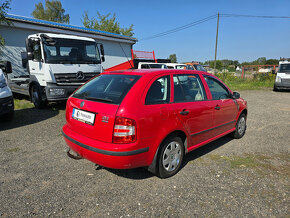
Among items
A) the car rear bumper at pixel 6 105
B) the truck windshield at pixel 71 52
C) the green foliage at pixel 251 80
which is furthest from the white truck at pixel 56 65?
the green foliage at pixel 251 80

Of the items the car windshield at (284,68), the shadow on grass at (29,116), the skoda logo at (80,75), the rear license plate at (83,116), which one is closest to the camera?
the rear license plate at (83,116)

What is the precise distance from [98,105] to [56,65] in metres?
4.82

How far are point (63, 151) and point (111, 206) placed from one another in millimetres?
1982

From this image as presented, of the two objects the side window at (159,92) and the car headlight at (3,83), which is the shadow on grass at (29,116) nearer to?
the car headlight at (3,83)

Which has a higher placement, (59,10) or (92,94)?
(59,10)

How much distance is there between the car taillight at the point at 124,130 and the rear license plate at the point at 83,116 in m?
0.38

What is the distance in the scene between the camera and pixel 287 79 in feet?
45.1

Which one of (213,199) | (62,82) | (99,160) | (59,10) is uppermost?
(59,10)

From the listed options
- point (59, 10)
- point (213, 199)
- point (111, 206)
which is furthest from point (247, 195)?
point (59, 10)

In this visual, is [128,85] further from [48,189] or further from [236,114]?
[236,114]

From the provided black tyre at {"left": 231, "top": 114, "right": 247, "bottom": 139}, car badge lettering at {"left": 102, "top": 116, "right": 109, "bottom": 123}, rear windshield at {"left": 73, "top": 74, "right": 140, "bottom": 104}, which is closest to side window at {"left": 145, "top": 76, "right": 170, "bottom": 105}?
rear windshield at {"left": 73, "top": 74, "right": 140, "bottom": 104}

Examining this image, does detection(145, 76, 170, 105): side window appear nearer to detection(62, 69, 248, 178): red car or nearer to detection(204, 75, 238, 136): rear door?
detection(62, 69, 248, 178): red car

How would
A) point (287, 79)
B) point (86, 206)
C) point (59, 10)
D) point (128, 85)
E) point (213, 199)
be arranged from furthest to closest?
point (59, 10) → point (287, 79) → point (128, 85) → point (213, 199) → point (86, 206)

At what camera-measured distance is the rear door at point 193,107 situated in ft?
10.2
